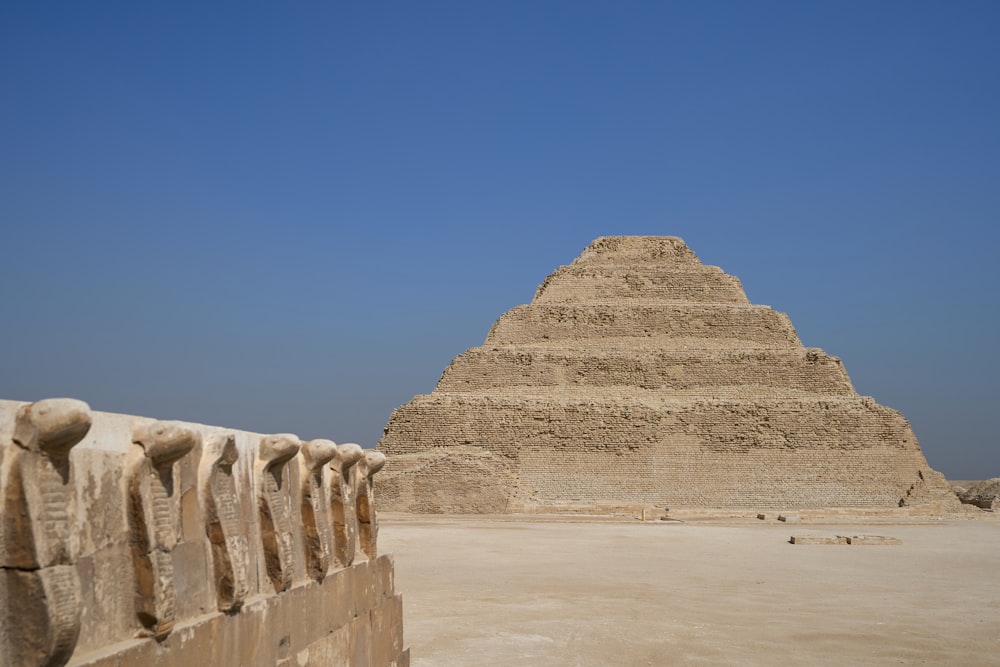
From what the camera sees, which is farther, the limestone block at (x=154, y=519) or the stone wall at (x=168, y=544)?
the limestone block at (x=154, y=519)

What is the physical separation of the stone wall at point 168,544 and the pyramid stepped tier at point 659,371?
41.3 meters

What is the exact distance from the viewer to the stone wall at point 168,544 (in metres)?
3.58

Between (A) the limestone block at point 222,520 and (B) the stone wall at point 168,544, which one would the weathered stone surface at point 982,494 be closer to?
(B) the stone wall at point 168,544

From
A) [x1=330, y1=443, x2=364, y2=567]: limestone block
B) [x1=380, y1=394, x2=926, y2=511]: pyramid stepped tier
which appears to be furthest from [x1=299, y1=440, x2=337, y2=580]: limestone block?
[x1=380, y1=394, x2=926, y2=511]: pyramid stepped tier

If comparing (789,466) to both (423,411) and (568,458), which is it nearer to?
(568,458)

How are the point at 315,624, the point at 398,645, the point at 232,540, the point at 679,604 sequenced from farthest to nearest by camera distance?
the point at 679,604
the point at 398,645
the point at 315,624
the point at 232,540

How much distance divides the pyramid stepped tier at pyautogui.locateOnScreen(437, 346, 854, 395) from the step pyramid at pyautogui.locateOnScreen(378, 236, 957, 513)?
6cm

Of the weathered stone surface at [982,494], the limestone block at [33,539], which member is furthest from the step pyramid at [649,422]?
the limestone block at [33,539]

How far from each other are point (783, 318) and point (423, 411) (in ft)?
59.9

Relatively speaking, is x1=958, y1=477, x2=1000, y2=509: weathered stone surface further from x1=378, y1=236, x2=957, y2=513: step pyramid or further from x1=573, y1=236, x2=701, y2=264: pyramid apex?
x1=573, y1=236, x2=701, y2=264: pyramid apex

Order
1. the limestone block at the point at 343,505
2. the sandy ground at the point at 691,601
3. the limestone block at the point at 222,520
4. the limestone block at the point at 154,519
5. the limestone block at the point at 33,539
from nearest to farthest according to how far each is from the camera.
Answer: the limestone block at the point at 33,539 → the limestone block at the point at 154,519 → the limestone block at the point at 222,520 → the limestone block at the point at 343,505 → the sandy ground at the point at 691,601

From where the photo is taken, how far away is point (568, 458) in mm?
44625

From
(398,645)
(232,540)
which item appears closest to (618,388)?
(398,645)

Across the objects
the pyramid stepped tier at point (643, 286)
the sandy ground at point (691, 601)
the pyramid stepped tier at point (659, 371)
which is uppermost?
the pyramid stepped tier at point (643, 286)
